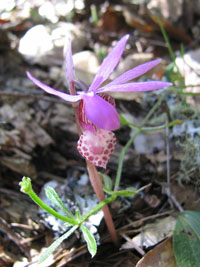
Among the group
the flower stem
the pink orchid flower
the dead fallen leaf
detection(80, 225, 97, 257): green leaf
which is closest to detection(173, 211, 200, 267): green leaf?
the dead fallen leaf

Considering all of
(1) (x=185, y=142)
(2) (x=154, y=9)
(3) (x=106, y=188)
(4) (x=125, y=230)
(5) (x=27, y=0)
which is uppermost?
(5) (x=27, y=0)

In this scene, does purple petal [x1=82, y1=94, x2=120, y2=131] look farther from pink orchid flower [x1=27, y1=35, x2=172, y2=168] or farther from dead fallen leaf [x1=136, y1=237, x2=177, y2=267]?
dead fallen leaf [x1=136, y1=237, x2=177, y2=267]

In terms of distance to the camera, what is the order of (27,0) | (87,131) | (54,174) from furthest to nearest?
(27,0), (54,174), (87,131)

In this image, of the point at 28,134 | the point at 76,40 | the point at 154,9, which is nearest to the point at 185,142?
the point at 28,134

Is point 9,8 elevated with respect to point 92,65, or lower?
elevated

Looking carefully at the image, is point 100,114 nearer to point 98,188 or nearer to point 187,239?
point 98,188

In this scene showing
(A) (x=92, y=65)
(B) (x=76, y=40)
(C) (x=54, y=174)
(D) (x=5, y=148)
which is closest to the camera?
(D) (x=5, y=148)

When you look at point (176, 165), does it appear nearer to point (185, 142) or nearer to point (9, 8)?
point (185, 142)
